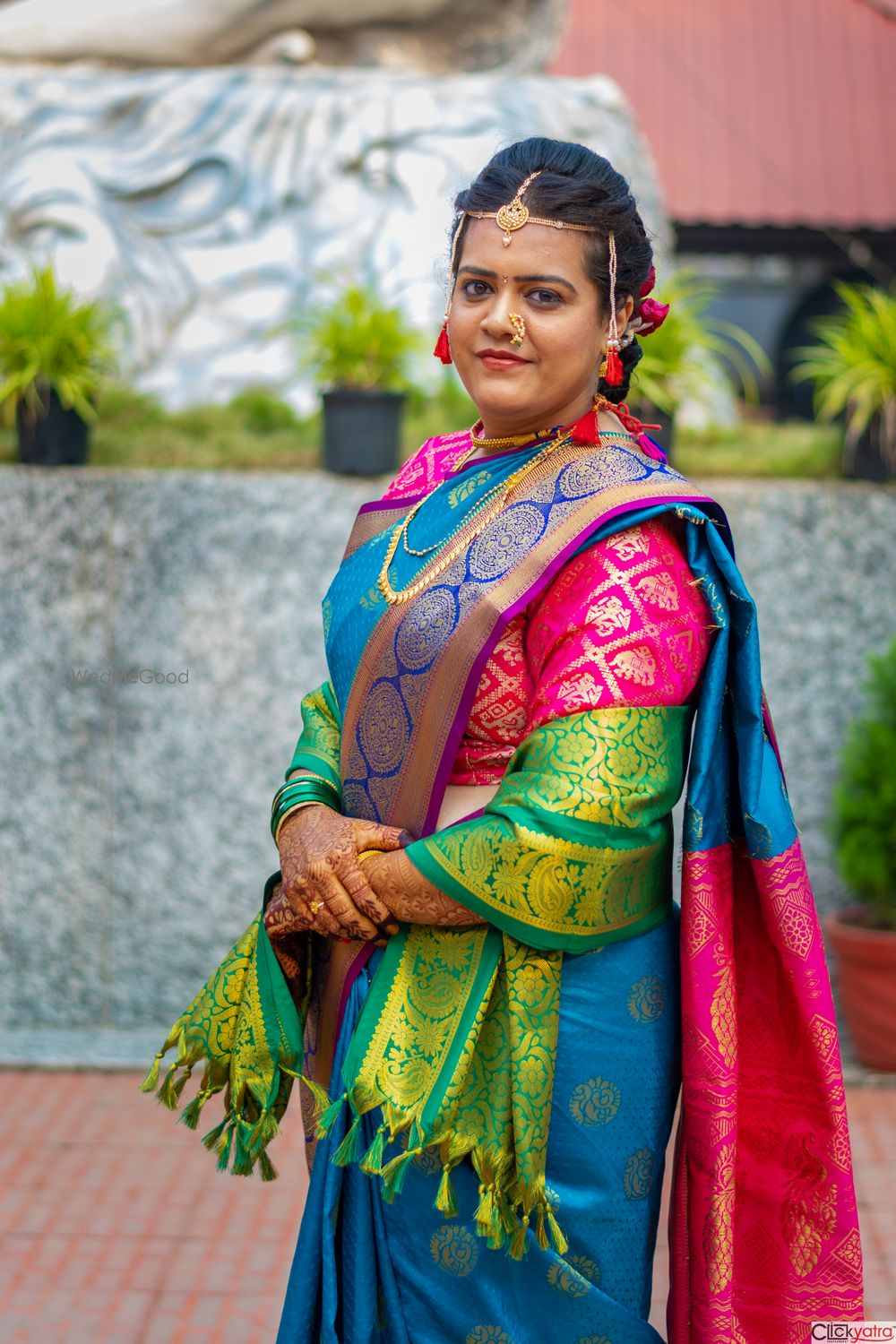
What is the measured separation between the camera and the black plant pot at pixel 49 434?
491cm

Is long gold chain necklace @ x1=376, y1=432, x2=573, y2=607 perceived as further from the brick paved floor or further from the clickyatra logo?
the brick paved floor

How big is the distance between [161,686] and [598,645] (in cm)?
319

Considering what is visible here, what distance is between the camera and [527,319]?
6.49 ft

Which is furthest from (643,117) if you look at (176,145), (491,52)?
(176,145)

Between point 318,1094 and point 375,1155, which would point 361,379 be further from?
point 375,1155

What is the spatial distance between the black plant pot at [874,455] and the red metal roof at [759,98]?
23.4 feet

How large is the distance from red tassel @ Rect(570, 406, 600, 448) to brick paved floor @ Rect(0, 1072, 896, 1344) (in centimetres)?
203

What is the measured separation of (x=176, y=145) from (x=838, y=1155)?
5567 millimetres

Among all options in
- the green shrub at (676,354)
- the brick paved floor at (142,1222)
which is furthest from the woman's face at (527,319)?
the green shrub at (676,354)


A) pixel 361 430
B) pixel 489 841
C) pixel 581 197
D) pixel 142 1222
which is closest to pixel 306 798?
pixel 489 841

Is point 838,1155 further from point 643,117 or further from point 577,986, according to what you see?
point 643,117

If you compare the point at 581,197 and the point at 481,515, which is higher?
the point at 581,197

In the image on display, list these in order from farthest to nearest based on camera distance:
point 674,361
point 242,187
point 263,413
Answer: point 242,187, point 263,413, point 674,361

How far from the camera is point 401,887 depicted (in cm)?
196
